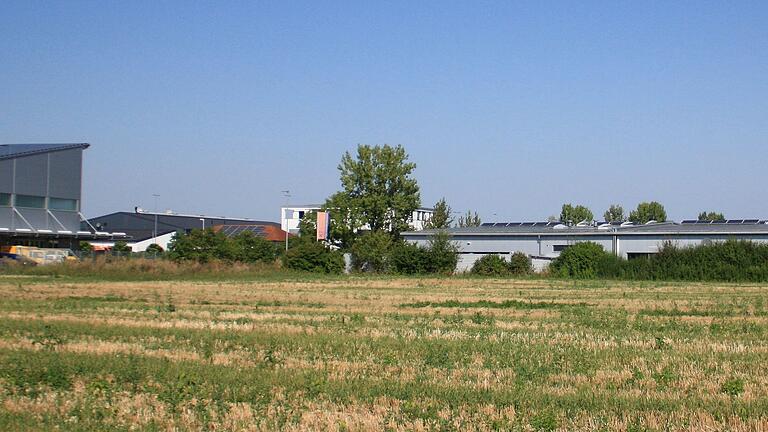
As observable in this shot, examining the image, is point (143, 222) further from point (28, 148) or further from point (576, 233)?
point (576, 233)

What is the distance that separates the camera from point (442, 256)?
233 feet

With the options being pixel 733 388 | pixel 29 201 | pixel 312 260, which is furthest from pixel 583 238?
pixel 733 388

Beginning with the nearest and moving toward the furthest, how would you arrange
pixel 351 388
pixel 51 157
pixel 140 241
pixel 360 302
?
pixel 351 388
pixel 360 302
pixel 51 157
pixel 140 241

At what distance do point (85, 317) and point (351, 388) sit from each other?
45.0ft

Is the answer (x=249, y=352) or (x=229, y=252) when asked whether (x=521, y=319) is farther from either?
(x=229, y=252)

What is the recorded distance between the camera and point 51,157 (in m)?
83.7

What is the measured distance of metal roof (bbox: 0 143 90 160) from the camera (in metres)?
80.1

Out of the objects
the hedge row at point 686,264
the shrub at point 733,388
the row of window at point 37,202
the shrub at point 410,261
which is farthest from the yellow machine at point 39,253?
the shrub at point 733,388

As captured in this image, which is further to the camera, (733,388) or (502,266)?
(502,266)

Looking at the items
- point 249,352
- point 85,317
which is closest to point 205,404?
point 249,352

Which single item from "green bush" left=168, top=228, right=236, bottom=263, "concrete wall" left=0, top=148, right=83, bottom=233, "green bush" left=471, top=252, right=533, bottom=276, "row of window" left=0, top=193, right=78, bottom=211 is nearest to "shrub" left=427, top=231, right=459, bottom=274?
"green bush" left=471, top=252, right=533, bottom=276

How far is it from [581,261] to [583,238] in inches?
454

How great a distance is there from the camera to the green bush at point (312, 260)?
7106 cm

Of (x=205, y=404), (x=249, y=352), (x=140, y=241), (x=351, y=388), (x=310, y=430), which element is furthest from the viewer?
(x=140, y=241)
